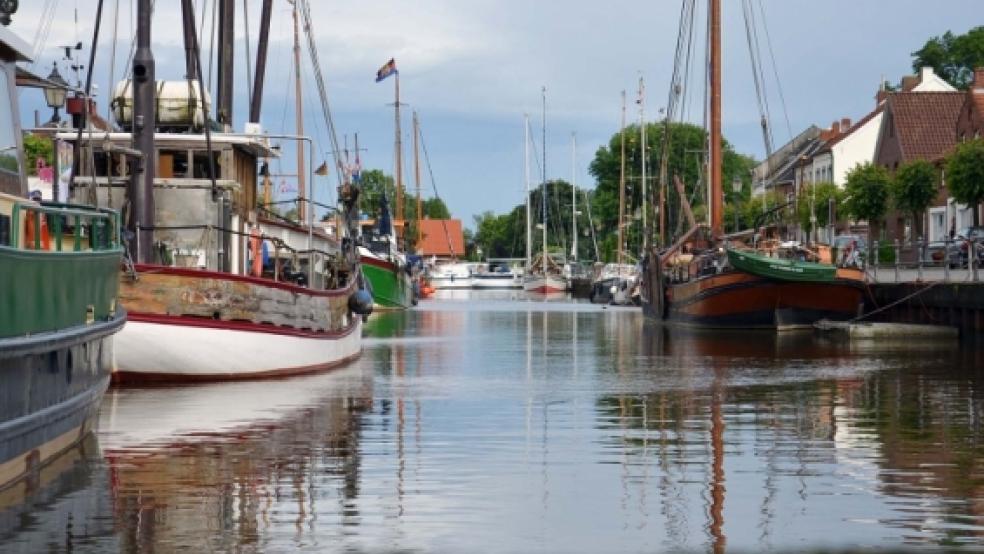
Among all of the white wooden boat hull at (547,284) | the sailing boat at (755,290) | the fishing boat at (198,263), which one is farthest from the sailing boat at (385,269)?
the white wooden boat hull at (547,284)

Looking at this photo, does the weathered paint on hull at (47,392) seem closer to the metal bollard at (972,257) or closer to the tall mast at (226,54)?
the tall mast at (226,54)

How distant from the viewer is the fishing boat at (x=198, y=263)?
23984 millimetres

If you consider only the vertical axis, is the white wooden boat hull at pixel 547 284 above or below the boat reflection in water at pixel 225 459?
above

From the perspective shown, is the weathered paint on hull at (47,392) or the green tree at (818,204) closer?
the weathered paint on hull at (47,392)

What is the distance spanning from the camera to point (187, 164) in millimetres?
27688

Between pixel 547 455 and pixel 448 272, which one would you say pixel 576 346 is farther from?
pixel 448 272

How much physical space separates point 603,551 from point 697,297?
3915cm

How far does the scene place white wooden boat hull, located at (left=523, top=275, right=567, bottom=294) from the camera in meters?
130

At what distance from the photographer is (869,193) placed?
75438mm

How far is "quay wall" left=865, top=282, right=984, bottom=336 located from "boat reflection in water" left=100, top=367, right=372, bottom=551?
841 inches

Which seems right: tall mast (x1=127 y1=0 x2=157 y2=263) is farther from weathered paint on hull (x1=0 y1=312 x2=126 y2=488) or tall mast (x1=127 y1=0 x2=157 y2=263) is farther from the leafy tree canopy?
the leafy tree canopy

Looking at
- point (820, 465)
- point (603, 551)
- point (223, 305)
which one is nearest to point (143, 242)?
point (223, 305)

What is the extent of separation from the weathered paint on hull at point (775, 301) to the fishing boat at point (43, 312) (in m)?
31.2

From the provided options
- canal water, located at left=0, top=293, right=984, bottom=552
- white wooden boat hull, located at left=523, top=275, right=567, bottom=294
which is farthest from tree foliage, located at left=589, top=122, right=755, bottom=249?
canal water, located at left=0, top=293, right=984, bottom=552
